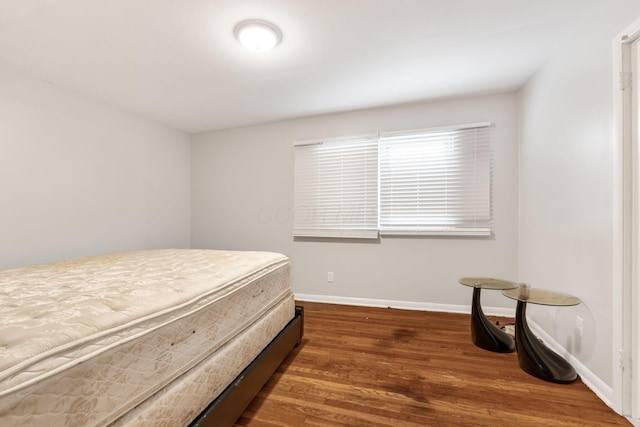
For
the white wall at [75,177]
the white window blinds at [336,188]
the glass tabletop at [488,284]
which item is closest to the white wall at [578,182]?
the glass tabletop at [488,284]

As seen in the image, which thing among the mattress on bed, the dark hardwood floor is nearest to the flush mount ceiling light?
the mattress on bed

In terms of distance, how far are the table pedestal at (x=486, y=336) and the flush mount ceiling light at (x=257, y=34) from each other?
258cm

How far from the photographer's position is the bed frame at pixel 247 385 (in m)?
1.21

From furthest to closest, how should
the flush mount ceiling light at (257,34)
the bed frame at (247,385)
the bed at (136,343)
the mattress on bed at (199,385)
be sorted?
the flush mount ceiling light at (257,34) → the bed frame at (247,385) → the mattress on bed at (199,385) → the bed at (136,343)

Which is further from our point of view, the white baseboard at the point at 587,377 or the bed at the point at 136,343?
the white baseboard at the point at 587,377

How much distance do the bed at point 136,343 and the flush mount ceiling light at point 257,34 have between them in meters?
1.61

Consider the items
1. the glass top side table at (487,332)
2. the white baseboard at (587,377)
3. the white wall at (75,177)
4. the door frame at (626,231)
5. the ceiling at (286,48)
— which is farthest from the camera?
the white wall at (75,177)

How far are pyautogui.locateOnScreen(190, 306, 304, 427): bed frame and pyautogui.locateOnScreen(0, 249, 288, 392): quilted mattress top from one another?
1.51 ft

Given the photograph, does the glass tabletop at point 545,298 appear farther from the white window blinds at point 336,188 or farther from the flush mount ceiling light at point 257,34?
the flush mount ceiling light at point 257,34

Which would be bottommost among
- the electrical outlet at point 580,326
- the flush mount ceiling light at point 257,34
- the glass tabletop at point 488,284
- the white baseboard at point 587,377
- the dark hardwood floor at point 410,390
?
the dark hardwood floor at point 410,390

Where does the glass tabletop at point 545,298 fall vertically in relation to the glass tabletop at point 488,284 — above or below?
above

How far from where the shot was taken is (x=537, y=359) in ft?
6.23

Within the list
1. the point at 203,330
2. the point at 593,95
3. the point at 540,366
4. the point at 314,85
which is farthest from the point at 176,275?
the point at 593,95

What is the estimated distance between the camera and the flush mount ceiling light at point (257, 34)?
6.26 feet
